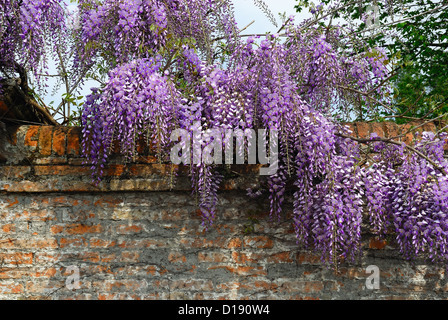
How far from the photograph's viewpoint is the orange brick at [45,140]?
2.95m

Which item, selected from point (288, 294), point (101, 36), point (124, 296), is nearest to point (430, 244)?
point (288, 294)

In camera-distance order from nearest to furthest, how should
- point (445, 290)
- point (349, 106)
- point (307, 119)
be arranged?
point (307, 119) → point (445, 290) → point (349, 106)

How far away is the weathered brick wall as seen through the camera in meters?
2.90

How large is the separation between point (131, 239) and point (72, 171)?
613mm

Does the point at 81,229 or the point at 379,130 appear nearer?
the point at 81,229

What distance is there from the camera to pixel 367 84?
10.9 ft

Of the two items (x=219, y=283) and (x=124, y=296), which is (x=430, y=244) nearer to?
(x=219, y=283)

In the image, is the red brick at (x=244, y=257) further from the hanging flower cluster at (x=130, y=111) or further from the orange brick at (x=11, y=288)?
the orange brick at (x=11, y=288)

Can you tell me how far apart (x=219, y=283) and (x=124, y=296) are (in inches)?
25.3

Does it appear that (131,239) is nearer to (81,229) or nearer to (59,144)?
(81,229)

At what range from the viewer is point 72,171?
2930 mm

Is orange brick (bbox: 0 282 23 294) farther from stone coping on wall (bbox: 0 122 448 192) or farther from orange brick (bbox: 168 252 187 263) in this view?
orange brick (bbox: 168 252 187 263)

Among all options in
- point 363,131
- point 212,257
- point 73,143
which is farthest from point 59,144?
point 363,131

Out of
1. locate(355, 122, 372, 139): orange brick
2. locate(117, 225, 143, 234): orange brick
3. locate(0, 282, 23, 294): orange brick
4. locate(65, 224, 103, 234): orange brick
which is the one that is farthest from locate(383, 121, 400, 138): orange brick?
locate(0, 282, 23, 294): orange brick
